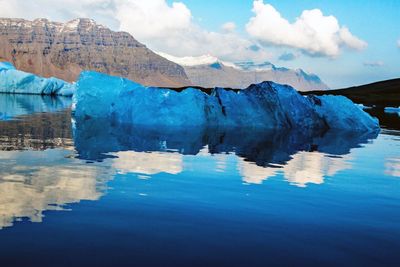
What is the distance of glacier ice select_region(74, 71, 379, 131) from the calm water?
13424mm

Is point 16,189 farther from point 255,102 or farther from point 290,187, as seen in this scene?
point 255,102

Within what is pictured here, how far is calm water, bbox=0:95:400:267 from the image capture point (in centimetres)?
614

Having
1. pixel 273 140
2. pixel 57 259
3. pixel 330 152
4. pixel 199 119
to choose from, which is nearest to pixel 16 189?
pixel 57 259

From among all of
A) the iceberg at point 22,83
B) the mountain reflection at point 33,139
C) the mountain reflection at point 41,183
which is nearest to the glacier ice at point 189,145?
the mountain reflection at point 33,139

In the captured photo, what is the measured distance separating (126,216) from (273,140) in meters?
16.2

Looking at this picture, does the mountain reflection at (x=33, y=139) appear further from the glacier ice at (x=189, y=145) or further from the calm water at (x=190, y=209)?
the glacier ice at (x=189, y=145)

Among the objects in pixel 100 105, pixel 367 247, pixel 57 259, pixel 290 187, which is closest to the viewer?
pixel 57 259

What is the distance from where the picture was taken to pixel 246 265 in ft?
19.1

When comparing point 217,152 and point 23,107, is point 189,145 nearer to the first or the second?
point 217,152

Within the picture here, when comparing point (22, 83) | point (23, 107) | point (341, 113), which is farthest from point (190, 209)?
point (22, 83)

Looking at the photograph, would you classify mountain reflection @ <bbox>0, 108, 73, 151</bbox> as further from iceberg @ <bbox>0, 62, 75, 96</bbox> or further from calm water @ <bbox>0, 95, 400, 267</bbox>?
iceberg @ <bbox>0, 62, 75, 96</bbox>

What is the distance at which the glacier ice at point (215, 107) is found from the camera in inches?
1186

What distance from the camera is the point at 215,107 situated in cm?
3172

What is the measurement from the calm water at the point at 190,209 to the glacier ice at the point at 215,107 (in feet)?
44.0
